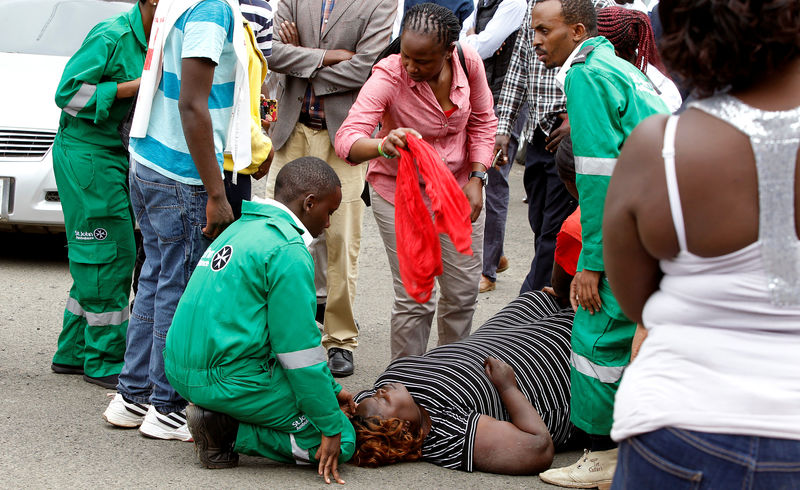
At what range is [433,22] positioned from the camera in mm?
4168

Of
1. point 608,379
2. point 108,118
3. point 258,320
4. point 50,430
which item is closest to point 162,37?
point 108,118

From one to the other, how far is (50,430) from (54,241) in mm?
4007

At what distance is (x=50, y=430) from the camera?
3.98 meters

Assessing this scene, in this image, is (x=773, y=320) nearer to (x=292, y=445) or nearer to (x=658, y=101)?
(x=658, y=101)

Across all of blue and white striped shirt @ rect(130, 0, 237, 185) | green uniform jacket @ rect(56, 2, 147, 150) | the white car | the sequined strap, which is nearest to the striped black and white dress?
blue and white striped shirt @ rect(130, 0, 237, 185)

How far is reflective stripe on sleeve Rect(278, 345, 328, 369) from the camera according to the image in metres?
3.47

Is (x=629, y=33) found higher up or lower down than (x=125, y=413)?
higher up

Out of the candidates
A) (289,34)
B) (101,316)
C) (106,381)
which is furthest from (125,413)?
(289,34)

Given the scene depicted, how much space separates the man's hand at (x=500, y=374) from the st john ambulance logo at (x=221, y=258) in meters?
1.25

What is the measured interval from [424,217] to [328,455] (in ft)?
4.03

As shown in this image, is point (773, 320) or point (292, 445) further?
point (292, 445)

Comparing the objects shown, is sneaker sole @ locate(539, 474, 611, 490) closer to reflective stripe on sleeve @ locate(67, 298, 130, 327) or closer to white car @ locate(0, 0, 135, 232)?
reflective stripe on sleeve @ locate(67, 298, 130, 327)

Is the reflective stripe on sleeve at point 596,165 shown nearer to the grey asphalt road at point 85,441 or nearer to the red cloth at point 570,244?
the red cloth at point 570,244

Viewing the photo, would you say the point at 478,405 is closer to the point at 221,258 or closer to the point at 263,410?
the point at 263,410
